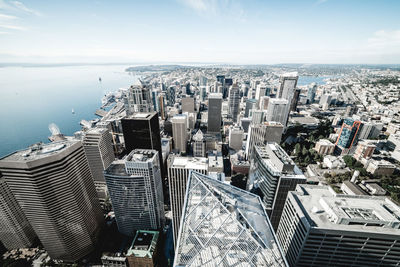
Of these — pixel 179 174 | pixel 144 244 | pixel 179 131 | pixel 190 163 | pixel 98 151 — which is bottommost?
pixel 144 244

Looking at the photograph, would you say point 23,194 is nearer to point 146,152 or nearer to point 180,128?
point 146,152

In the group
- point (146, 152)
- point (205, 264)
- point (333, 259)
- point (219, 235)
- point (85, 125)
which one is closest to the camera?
point (205, 264)

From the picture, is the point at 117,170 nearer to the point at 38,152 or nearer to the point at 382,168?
the point at 38,152

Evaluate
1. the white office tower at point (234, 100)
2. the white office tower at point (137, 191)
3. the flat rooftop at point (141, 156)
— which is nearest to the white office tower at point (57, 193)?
the white office tower at point (137, 191)

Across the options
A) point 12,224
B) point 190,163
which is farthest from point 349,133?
point 12,224

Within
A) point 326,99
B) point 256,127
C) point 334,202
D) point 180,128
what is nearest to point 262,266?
point 334,202

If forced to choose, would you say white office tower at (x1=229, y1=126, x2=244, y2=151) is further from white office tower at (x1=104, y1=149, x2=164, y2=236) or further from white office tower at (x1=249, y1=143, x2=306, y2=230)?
white office tower at (x1=104, y1=149, x2=164, y2=236)
